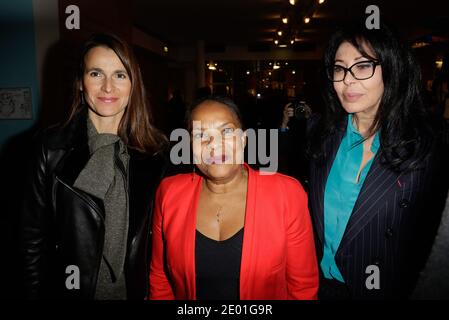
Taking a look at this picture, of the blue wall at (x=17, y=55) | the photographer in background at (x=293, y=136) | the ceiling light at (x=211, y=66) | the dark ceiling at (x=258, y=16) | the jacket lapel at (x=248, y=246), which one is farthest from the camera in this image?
the ceiling light at (x=211, y=66)

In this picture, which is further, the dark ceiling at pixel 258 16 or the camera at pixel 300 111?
the dark ceiling at pixel 258 16

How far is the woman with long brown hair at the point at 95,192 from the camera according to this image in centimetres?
133

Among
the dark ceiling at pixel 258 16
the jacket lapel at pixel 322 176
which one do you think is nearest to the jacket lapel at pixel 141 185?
the jacket lapel at pixel 322 176

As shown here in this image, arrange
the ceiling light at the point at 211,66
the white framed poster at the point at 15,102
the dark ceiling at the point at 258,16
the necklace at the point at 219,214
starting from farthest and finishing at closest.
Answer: the ceiling light at the point at 211,66, the dark ceiling at the point at 258,16, the white framed poster at the point at 15,102, the necklace at the point at 219,214

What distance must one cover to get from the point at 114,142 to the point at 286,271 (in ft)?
3.56

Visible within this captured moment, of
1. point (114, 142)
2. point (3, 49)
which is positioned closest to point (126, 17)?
point (3, 49)

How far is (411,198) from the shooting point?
130 centimetres

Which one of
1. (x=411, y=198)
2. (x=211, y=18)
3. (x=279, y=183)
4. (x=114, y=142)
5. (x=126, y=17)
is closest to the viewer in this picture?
(x=411, y=198)

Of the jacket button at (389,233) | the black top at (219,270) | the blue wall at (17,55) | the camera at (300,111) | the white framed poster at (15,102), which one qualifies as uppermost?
the blue wall at (17,55)

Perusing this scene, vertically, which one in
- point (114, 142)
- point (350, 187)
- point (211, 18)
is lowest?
point (350, 187)

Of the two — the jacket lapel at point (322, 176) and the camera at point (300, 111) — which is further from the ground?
the camera at point (300, 111)

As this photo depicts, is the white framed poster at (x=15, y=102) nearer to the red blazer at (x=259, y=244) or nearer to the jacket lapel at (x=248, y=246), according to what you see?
the red blazer at (x=259, y=244)

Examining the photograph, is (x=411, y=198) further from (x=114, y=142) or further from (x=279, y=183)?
(x=114, y=142)
